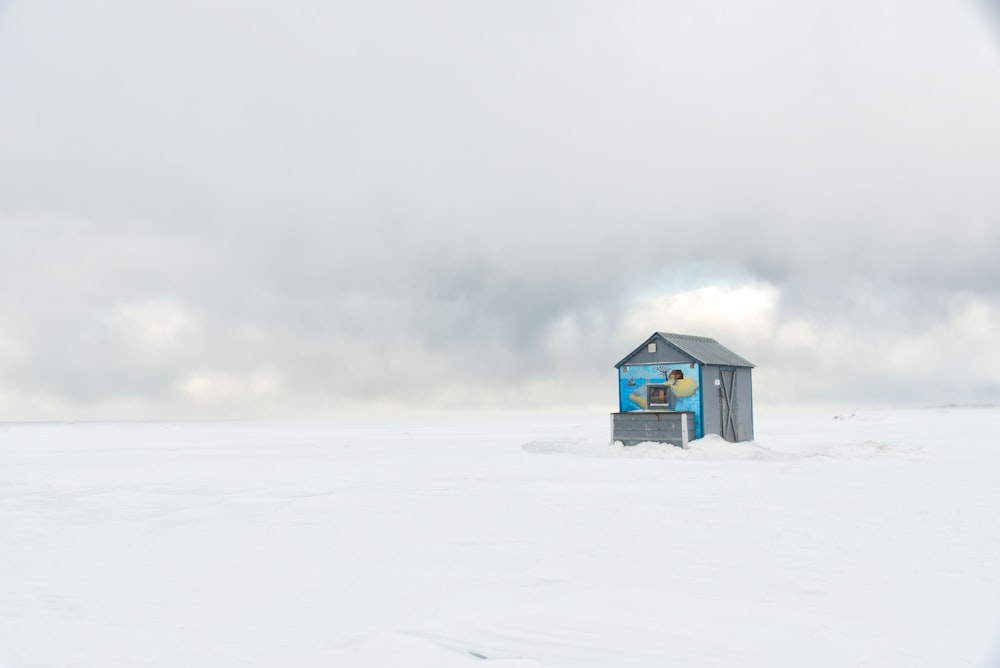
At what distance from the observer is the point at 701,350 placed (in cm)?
2966

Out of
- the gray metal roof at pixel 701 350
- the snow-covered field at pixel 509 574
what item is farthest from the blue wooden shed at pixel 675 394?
the snow-covered field at pixel 509 574

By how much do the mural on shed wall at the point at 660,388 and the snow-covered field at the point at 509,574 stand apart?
9.78 m

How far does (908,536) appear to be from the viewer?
10688mm

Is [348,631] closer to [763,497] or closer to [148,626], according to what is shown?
[148,626]

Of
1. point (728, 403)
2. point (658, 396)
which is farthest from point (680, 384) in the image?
point (728, 403)

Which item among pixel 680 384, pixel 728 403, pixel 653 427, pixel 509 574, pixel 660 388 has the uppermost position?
pixel 680 384

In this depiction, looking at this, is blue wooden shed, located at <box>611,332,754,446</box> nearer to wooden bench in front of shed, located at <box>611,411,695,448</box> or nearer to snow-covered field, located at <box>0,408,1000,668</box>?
wooden bench in front of shed, located at <box>611,411,695,448</box>

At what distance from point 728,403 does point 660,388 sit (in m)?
3.29

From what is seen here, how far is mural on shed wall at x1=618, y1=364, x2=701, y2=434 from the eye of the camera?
2767cm

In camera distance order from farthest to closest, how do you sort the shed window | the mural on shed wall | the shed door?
the shed door
the shed window
the mural on shed wall

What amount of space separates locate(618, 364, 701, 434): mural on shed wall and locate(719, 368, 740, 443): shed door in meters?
2.07

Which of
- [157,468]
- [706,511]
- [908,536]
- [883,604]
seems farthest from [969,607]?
[157,468]

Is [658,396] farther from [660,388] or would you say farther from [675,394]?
[675,394]

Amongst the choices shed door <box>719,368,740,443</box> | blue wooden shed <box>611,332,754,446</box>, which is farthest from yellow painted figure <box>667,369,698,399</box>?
shed door <box>719,368,740,443</box>
